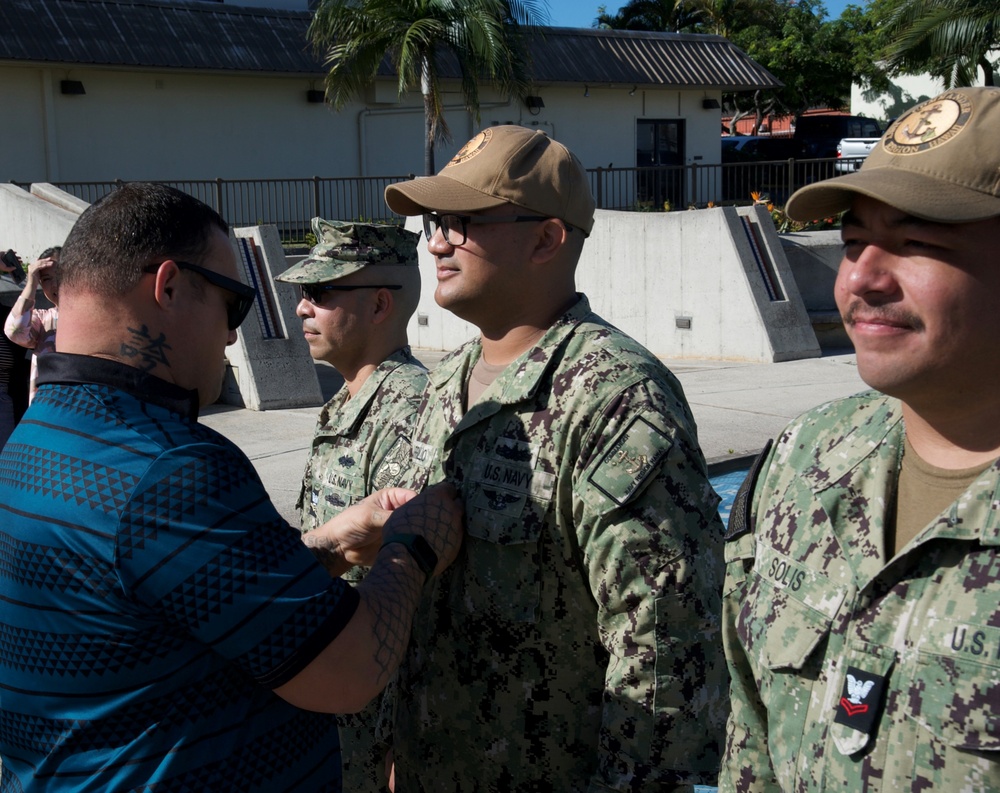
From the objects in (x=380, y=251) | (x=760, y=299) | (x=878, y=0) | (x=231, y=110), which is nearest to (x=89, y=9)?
(x=231, y=110)

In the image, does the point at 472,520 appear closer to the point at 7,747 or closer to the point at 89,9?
the point at 7,747

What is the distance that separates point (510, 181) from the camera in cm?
276

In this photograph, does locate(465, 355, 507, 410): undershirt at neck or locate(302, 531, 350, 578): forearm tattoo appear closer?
locate(302, 531, 350, 578): forearm tattoo

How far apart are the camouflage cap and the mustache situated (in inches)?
89.4

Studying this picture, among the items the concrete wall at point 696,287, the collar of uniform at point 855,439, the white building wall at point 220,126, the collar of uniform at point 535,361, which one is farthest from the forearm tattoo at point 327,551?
the white building wall at point 220,126

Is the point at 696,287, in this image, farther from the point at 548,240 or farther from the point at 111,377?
the point at 111,377

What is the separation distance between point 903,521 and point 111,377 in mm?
1388

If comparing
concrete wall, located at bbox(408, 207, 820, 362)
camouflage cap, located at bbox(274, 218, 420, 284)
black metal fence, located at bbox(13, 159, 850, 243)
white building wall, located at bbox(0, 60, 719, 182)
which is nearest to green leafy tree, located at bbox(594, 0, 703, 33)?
white building wall, located at bbox(0, 60, 719, 182)

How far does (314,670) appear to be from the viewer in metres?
1.97

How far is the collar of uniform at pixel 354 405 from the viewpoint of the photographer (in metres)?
3.58

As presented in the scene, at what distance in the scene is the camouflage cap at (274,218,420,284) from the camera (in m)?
3.84

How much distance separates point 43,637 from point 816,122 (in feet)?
122

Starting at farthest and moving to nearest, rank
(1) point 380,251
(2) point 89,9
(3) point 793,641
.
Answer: (2) point 89,9
(1) point 380,251
(3) point 793,641

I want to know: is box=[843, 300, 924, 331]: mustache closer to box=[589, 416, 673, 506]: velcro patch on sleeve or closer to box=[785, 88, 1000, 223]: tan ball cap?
box=[785, 88, 1000, 223]: tan ball cap
